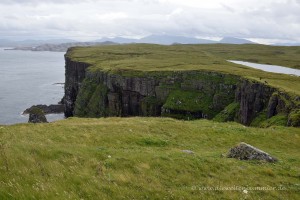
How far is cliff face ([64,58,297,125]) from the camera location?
76750 mm

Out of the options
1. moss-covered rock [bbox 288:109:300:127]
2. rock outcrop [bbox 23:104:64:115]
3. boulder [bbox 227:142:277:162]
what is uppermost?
boulder [bbox 227:142:277:162]

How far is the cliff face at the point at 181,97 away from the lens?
252 ft

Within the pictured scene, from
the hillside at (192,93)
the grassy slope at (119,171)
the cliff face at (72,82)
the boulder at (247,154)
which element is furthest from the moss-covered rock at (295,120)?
the cliff face at (72,82)

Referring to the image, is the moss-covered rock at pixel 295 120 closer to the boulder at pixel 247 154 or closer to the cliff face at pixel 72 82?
the boulder at pixel 247 154

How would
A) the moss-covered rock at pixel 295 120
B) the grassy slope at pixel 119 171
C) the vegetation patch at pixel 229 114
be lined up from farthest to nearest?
the vegetation patch at pixel 229 114, the moss-covered rock at pixel 295 120, the grassy slope at pixel 119 171

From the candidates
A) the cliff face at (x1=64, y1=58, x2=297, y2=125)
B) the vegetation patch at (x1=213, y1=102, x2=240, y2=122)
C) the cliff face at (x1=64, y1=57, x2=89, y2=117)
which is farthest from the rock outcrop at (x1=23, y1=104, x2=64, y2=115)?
the vegetation patch at (x1=213, y1=102, x2=240, y2=122)

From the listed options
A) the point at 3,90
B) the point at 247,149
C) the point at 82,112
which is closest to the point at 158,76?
the point at 82,112

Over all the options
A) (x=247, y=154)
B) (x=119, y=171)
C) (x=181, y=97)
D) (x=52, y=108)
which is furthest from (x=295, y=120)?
(x=52, y=108)

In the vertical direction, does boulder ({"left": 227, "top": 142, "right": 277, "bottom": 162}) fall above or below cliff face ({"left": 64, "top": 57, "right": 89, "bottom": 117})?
above

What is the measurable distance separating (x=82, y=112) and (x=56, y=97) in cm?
5150

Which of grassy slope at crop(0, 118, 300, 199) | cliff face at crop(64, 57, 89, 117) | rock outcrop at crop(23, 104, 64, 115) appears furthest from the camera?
cliff face at crop(64, 57, 89, 117)

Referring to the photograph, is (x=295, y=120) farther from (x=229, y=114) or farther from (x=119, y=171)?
(x=119, y=171)

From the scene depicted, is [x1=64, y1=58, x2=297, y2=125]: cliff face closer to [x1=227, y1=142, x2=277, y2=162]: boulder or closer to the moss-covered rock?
the moss-covered rock

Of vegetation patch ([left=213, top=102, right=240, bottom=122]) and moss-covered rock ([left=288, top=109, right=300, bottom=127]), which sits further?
vegetation patch ([left=213, top=102, right=240, bottom=122])
